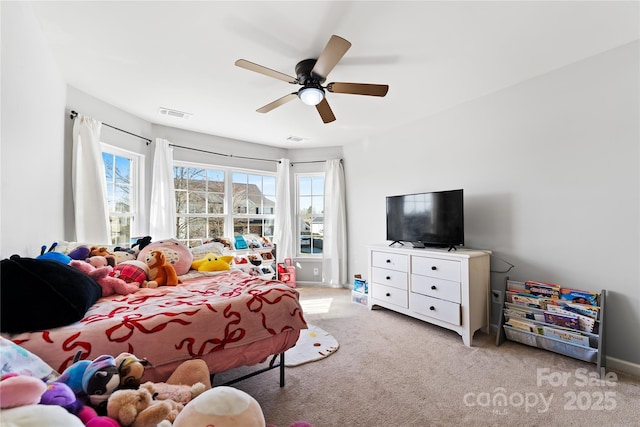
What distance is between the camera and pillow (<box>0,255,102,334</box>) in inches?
44.0

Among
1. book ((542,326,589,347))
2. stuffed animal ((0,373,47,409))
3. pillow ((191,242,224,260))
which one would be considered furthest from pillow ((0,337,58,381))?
book ((542,326,589,347))

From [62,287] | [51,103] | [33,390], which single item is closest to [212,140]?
[51,103]

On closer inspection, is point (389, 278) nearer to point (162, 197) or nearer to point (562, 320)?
point (562, 320)

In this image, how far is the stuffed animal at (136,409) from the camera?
0.77m

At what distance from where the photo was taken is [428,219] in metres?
3.03

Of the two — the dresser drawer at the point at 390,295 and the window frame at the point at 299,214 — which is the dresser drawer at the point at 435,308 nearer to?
the dresser drawer at the point at 390,295

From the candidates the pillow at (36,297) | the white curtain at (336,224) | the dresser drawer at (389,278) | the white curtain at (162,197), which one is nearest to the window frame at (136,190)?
the white curtain at (162,197)

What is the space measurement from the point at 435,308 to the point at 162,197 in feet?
11.6

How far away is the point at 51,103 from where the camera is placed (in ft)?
7.04

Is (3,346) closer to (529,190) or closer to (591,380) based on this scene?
(591,380)

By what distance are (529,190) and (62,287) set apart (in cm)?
349

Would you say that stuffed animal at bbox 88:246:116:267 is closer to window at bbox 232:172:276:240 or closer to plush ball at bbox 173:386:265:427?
plush ball at bbox 173:386:265:427

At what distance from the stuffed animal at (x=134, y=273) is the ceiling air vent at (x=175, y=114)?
1.90 metres

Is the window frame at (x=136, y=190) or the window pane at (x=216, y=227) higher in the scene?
the window frame at (x=136, y=190)
